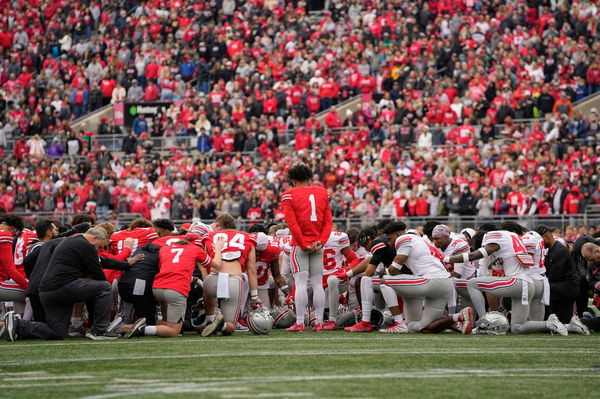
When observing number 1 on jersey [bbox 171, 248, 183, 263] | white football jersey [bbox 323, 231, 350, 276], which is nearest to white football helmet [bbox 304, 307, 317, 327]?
white football jersey [bbox 323, 231, 350, 276]

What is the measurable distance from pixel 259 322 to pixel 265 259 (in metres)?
1.45

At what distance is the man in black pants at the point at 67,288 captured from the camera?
39.6ft

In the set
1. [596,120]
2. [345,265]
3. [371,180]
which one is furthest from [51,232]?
[596,120]

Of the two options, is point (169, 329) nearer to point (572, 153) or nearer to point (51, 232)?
point (51, 232)

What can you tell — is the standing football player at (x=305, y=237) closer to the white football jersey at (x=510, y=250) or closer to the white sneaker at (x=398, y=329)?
the white sneaker at (x=398, y=329)

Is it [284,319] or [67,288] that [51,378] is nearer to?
[67,288]

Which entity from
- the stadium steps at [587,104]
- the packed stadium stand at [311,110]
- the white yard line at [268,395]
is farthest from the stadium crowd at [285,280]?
the stadium steps at [587,104]

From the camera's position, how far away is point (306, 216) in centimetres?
1317

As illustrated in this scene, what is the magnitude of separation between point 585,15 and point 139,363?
22.6 meters

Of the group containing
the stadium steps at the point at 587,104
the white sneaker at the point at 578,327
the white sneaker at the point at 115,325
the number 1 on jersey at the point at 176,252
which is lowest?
the white sneaker at the point at 578,327

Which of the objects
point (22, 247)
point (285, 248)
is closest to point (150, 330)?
point (22, 247)

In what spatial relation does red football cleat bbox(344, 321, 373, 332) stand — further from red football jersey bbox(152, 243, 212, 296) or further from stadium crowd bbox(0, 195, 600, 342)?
red football jersey bbox(152, 243, 212, 296)

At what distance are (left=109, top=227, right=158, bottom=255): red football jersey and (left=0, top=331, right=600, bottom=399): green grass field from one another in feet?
6.20

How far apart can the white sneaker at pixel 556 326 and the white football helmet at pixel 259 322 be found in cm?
314
